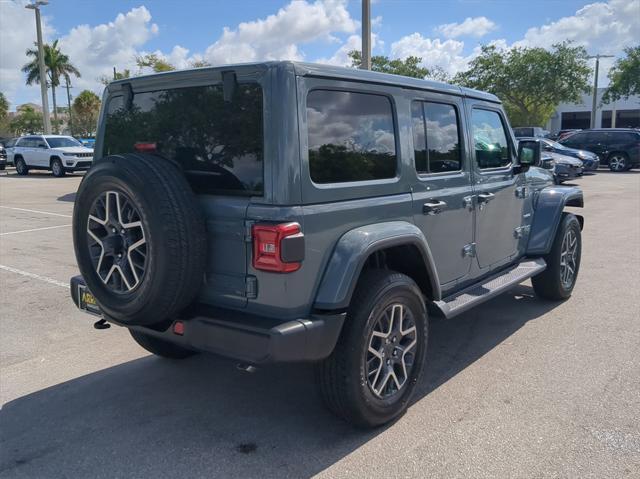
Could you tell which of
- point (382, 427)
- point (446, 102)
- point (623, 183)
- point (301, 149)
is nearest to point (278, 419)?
point (382, 427)

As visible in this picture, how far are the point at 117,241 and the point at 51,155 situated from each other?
21843 mm

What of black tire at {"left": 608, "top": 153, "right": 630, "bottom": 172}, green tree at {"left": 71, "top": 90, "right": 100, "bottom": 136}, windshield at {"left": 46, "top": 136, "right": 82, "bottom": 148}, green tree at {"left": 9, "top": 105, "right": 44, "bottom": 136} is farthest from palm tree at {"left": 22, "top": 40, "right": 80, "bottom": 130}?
black tire at {"left": 608, "top": 153, "right": 630, "bottom": 172}

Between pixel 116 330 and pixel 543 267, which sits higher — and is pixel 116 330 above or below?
below

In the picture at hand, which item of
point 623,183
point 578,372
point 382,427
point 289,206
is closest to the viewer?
point 289,206

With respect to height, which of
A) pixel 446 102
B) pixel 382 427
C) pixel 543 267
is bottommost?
pixel 382 427

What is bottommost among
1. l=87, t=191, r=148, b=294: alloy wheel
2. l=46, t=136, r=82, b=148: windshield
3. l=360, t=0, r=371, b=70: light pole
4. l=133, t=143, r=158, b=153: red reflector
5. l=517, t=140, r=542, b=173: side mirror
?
l=87, t=191, r=148, b=294: alloy wheel

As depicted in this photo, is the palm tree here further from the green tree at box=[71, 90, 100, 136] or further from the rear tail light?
the rear tail light

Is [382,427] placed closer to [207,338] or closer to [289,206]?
[207,338]

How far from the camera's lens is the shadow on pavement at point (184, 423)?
3072 mm

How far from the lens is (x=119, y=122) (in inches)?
152

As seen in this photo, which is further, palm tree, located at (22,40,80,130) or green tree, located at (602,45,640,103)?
palm tree, located at (22,40,80,130)

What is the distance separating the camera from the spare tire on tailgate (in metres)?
2.94

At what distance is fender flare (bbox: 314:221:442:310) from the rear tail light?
21 centimetres

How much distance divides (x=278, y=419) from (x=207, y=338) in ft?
2.75
